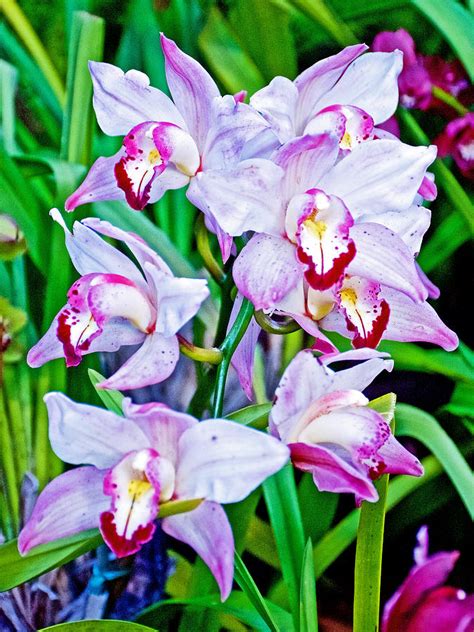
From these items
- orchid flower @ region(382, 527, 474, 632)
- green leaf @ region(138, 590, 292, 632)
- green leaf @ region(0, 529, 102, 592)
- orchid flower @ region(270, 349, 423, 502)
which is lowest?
orchid flower @ region(382, 527, 474, 632)

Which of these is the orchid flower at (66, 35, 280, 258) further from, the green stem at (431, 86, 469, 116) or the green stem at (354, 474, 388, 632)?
the green stem at (431, 86, 469, 116)

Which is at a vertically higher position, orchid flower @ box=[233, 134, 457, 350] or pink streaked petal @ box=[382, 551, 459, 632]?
orchid flower @ box=[233, 134, 457, 350]

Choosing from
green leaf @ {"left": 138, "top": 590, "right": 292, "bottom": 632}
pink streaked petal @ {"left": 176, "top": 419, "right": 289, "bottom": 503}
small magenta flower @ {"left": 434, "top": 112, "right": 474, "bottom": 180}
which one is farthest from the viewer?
small magenta flower @ {"left": 434, "top": 112, "right": 474, "bottom": 180}

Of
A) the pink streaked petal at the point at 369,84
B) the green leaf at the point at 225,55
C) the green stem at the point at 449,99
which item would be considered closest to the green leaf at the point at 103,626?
the pink streaked petal at the point at 369,84

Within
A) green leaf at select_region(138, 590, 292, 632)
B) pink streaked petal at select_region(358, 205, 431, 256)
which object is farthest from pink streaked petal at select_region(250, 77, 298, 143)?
green leaf at select_region(138, 590, 292, 632)

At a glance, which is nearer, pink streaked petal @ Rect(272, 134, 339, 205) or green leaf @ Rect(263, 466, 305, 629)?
pink streaked petal @ Rect(272, 134, 339, 205)

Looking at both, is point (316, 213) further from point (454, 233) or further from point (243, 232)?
point (454, 233)

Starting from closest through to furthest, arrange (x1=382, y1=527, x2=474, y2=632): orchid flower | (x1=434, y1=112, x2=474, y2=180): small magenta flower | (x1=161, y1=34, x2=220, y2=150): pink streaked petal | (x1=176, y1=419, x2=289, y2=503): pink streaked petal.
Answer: (x1=176, y1=419, x2=289, y2=503): pink streaked petal → (x1=161, y1=34, x2=220, y2=150): pink streaked petal → (x1=382, y1=527, x2=474, y2=632): orchid flower → (x1=434, y1=112, x2=474, y2=180): small magenta flower
